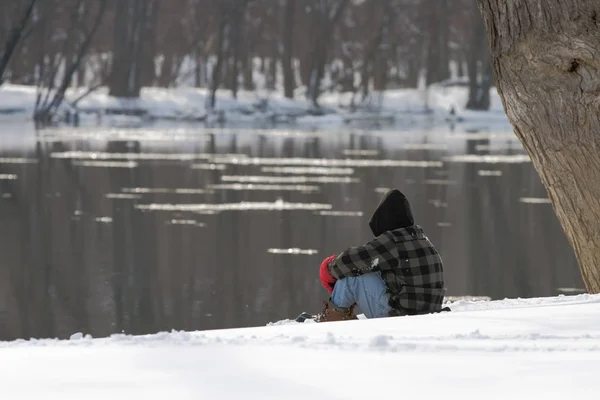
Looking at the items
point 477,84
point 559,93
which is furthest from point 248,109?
point 559,93

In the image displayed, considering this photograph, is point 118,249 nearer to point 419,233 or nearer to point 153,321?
point 153,321

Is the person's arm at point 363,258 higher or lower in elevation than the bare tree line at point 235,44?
lower

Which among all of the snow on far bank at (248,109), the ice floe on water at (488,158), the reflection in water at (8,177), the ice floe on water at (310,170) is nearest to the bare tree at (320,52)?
the snow on far bank at (248,109)

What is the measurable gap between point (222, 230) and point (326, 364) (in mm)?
9181

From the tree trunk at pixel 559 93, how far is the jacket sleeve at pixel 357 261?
4.49ft

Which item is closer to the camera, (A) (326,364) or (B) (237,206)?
(A) (326,364)

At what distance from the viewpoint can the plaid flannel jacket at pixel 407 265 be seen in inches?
227

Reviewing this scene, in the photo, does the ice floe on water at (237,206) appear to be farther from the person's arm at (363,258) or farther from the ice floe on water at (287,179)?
the person's arm at (363,258)

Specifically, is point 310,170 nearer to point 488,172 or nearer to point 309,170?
point 309,170

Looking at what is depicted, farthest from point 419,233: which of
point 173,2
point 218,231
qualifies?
point 173,2

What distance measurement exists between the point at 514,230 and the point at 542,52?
22.1 feet

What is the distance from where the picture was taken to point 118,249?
11344 millimetres

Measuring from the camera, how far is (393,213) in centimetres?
576

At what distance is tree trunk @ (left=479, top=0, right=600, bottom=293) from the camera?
6375 millimetres
